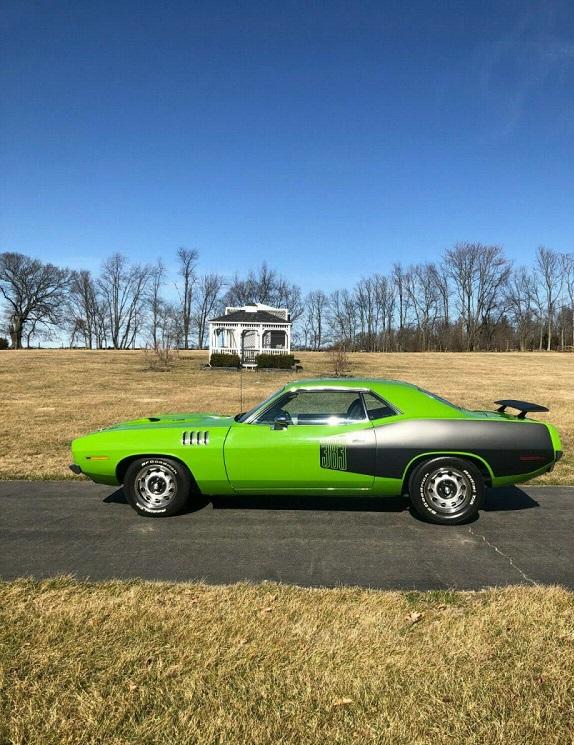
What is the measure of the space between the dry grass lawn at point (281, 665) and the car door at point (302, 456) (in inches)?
60.2

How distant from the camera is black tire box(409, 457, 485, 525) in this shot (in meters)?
4.68

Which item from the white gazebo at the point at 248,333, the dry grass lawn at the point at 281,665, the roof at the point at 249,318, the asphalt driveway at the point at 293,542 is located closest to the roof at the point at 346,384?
the asphalt driveway at the point at 293,542

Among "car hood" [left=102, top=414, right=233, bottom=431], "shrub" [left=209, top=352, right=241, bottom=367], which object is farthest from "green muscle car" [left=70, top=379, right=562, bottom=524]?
"shrub" [left=209, top=352, right=241, bottom=367]

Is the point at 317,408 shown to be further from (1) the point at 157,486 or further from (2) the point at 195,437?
(1) the point at 157,486

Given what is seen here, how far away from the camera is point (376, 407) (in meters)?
5.03

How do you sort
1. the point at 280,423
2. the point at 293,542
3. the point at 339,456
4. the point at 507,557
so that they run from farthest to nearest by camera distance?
the point at 280,423
the point at 339,456
the point at 293,542
the point at 507,557

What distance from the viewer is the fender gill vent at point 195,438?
4828 millimetres

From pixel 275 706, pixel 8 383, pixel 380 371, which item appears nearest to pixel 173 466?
pixel 275 706

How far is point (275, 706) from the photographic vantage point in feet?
7.11

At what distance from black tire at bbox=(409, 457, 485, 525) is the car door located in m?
A: 0.51

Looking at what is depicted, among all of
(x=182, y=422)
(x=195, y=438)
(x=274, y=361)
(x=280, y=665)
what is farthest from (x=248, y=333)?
(x=280, y=665)

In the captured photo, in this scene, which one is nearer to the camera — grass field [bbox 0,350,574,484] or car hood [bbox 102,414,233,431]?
car hood [bbox 102,414,233,431]

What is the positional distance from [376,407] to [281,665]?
3.00m

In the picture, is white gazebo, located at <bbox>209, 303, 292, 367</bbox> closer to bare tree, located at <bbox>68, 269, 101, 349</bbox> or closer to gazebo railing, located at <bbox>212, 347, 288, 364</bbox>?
gazebo railing, located at <bbox>212, 347, 288, 364</bbox>
